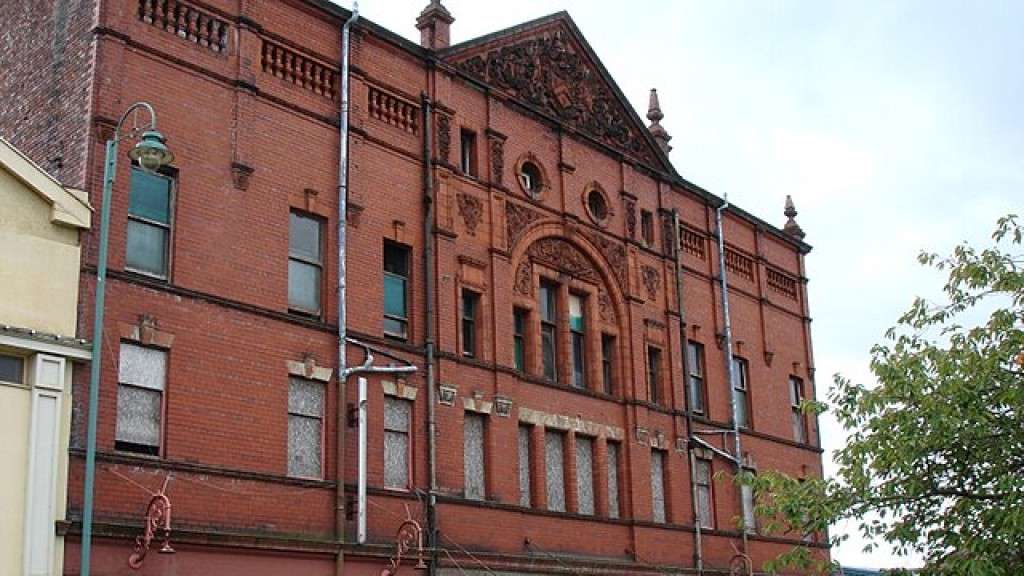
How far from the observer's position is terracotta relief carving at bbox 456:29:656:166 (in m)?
31.6

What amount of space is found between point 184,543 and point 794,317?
2504 centimetres

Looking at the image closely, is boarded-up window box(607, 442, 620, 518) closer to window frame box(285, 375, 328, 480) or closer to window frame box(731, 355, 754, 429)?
window frame box(731, 355, 754, 429)

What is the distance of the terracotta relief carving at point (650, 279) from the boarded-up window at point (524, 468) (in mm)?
6560

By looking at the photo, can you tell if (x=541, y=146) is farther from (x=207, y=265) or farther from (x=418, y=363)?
(x=207, y=265)

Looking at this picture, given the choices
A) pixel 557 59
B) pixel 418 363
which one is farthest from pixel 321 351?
pixel 557 59

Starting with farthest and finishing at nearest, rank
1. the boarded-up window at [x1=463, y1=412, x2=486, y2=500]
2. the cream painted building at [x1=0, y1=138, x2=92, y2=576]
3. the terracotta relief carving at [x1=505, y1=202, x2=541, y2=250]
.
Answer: the terracotta relief carving at [x1=505, y1=202, x2=541, y2=250]
the boarded-up window at [x1=463, y1=412, x2=486, y2=500]
the cream painted building at [x1=0, y1=138, x2=92, y2=576]

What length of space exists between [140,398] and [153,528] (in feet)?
7.61

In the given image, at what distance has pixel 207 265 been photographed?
23578 millimetres

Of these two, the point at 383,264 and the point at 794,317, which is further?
the point at 794,317

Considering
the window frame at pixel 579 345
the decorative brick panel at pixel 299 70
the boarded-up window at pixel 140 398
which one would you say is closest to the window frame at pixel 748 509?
the window frame at pixel 579 345

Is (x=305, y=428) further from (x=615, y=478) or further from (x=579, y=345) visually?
(x=615, y=478)

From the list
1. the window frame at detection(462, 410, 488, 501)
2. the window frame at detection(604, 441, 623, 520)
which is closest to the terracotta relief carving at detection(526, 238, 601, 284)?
the window frame at detection(604, 441, 623, 520)

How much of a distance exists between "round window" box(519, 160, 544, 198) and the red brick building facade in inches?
3.1

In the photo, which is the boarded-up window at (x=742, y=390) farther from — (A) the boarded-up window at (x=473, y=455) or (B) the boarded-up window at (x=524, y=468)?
(A) the boarded-up window at (x=473, y=455)
